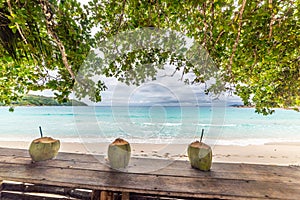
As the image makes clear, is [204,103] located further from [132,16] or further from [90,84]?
[132,16]

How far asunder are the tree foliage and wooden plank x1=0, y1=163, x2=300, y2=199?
0.64 m

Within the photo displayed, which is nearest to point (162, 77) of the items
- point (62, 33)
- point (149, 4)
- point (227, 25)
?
point (227, 25)

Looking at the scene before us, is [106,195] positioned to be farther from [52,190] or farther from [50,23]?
[50,23]

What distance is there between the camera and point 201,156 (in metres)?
1.52

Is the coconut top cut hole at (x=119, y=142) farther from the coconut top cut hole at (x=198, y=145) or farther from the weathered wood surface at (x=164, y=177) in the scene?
the coconut top cut hole at (x=198, y=145)

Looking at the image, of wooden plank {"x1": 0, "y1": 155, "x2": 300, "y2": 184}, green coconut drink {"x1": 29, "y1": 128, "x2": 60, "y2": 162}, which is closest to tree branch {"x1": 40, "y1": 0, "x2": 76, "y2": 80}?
green coconut drink {"x1": 29, "y1": 128, "x2": 60, "y2": 162}

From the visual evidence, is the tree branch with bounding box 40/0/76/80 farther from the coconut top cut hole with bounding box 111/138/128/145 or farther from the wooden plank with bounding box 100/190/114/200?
the wooden plank with bounding box 100/190/114/200

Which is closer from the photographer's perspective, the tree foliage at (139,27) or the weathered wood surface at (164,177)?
the weathered wood surface at (164,177)

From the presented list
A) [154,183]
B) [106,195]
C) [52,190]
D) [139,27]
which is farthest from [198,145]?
[52,190]

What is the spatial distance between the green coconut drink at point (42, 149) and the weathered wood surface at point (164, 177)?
0.06m

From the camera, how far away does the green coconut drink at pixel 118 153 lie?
1.48 metres

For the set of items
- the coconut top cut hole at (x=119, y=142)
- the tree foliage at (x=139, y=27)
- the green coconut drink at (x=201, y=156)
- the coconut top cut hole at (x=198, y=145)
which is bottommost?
the green coconut drink at (x=201, y=156)

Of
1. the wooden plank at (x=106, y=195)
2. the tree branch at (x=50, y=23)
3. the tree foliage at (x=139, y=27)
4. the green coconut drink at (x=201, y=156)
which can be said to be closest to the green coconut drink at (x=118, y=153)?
the wooden plank at (x=106, y=195)

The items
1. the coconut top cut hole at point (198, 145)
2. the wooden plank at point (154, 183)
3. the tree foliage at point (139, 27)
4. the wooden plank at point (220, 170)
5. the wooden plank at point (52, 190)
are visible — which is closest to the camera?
the wooden plank at point (154, 183)
